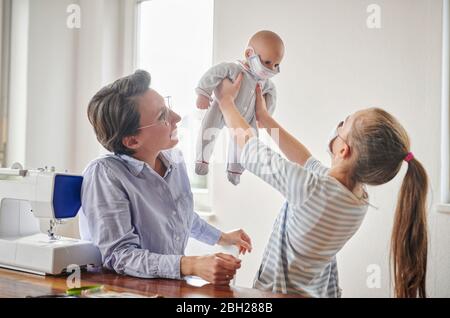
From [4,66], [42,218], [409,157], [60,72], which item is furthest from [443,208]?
[4,66]

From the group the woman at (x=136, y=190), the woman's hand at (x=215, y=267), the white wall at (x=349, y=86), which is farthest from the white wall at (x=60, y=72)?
the woman's hand at (x=215, y=267)

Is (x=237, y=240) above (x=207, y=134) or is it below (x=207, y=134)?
below

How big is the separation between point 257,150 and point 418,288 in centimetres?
47

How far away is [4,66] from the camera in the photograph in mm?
2213

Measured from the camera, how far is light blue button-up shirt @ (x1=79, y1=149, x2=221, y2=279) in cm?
120

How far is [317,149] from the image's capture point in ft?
5.69

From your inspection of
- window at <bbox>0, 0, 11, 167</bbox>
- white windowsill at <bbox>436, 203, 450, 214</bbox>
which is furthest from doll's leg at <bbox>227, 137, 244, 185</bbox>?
window at <bbox>0, 0, 11, 167</bbox>

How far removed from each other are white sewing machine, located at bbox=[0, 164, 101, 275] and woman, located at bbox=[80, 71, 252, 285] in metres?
0.04

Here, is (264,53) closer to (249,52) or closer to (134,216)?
(249,52)

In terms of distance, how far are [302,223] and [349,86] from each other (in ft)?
2.25

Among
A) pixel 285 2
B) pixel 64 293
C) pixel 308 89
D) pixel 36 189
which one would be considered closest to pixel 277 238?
pixel 64 293
